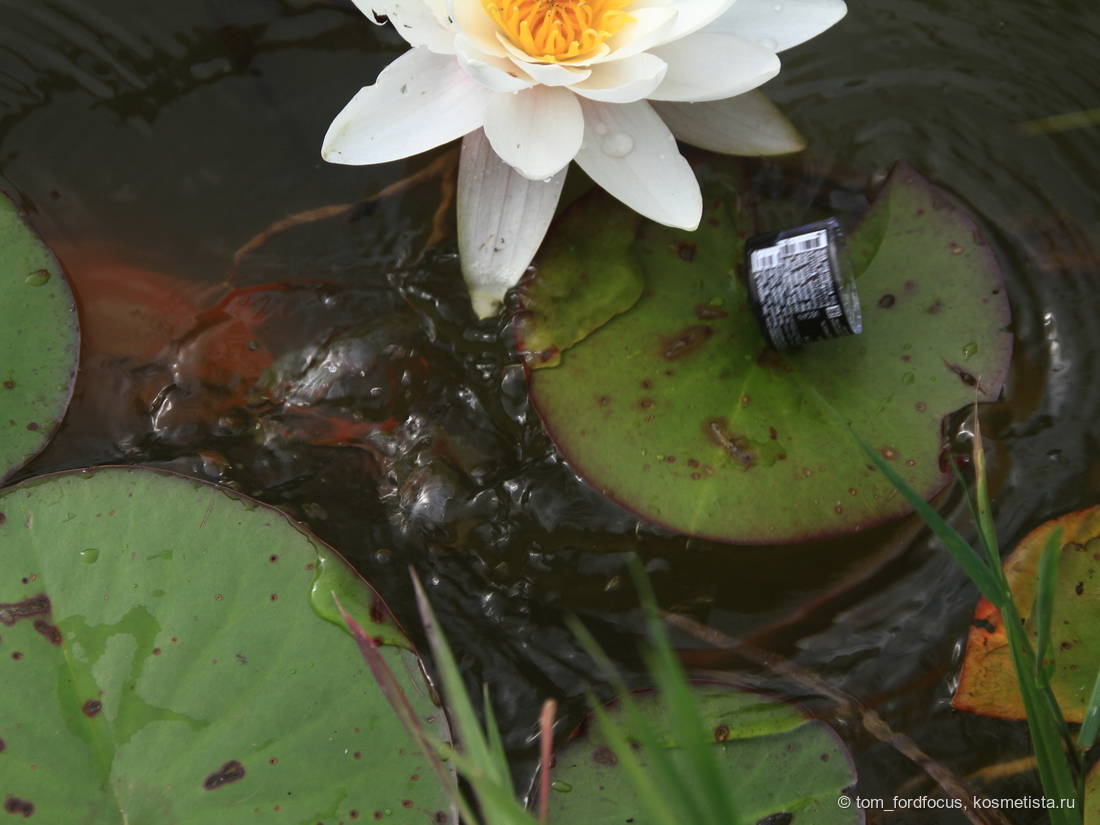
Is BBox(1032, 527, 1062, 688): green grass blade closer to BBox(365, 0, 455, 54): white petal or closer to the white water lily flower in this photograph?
the white water lily flower

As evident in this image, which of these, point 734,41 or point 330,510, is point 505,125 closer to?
point 734,41

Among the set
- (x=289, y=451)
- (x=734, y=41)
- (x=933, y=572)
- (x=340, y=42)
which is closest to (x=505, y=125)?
(x=734, y=41)

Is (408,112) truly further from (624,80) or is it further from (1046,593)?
(1046,593)

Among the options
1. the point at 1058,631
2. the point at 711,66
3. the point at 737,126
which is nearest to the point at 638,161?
the point at 711,66

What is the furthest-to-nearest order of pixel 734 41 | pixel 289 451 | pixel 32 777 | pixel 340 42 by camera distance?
pixel 340 42 < pixel 289 451 < pixel 734 41 < pixel 32 777

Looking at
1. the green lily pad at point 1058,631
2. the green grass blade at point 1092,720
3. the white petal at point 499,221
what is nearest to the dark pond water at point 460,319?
the green lily pad at point 1058,631

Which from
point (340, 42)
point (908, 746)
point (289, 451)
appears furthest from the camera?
point (340, 42)

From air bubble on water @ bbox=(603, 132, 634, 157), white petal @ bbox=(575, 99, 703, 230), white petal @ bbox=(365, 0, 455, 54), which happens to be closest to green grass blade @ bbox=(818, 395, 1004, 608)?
white petal @ bbox=(575, 99, 703, 230)
